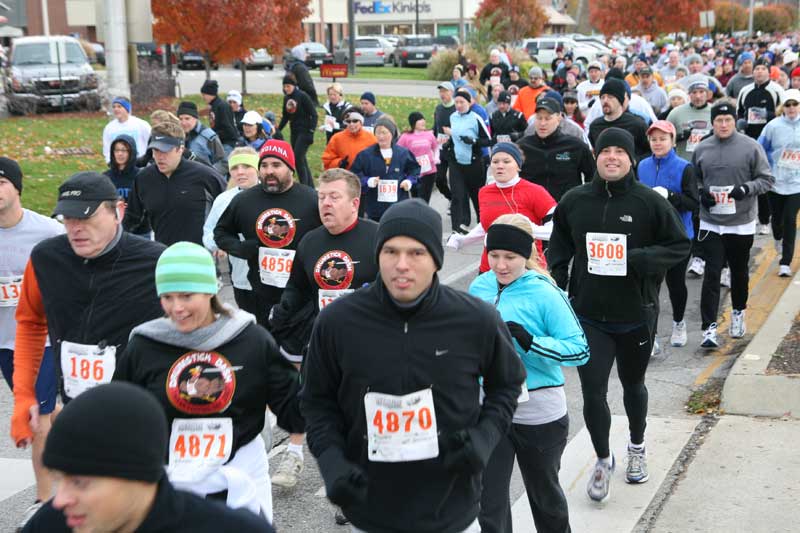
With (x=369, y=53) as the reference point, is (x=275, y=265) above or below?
below

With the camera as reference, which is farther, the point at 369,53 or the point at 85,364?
the point at 369,53

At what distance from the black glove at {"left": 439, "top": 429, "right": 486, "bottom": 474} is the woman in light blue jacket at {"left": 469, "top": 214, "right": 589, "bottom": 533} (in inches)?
49.7

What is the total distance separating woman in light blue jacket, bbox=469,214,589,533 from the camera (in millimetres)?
5090

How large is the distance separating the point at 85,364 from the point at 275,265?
2.42 meters

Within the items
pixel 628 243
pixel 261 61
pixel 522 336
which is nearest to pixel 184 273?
pixel 522 336

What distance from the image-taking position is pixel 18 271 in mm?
6141

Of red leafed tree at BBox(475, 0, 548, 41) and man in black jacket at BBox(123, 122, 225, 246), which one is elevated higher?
red leafed tree at BBox(475, 0, 548, 41)

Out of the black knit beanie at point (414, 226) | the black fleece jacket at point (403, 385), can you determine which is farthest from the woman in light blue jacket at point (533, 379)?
the black knit beanie at point (414, 226)

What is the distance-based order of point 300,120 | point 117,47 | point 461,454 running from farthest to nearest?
point 300,120 < point 117,47 < point 461,454

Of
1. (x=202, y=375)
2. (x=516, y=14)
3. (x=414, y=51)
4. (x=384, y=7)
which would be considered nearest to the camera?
(x=202, y=375)

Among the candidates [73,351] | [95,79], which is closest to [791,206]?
[73,351]

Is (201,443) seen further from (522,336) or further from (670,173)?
(670,173)

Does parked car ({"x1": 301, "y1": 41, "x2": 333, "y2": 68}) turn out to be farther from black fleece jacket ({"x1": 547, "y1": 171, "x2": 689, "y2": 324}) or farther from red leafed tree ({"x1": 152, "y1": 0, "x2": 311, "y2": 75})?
black fleece jacket ({"x1": 547, "y1": 171, "x2": 689, "y2": 324})

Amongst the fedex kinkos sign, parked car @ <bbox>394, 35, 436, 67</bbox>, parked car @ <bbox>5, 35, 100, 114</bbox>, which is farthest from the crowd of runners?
the fedex kinkos sign
